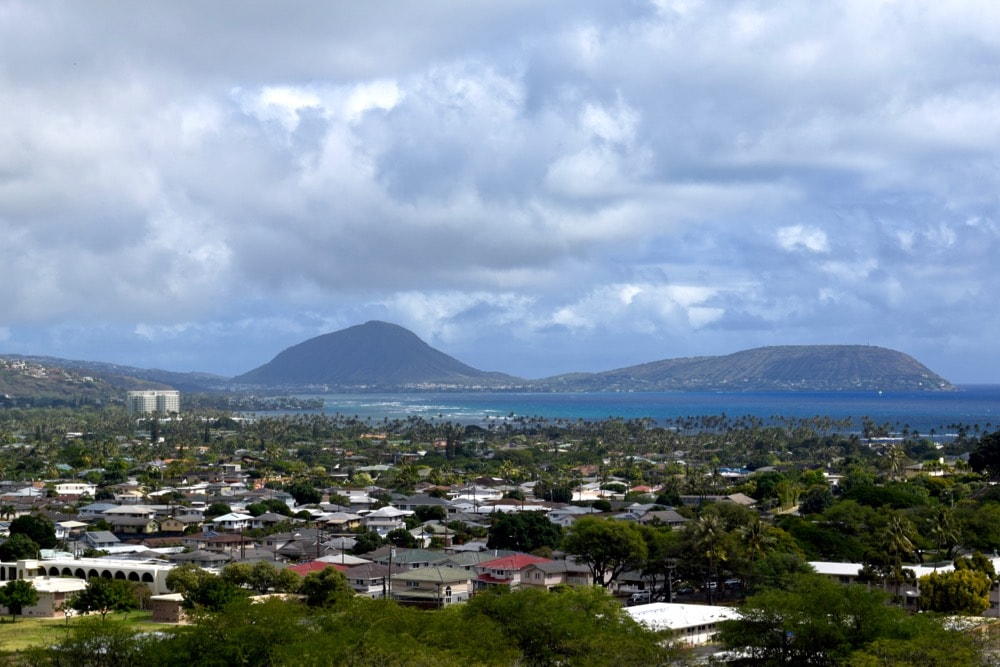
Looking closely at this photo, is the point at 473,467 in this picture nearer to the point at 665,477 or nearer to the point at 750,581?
the point at 665,477

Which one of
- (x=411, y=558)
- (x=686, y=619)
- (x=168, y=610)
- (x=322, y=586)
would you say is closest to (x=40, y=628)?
(x=168, y=610)

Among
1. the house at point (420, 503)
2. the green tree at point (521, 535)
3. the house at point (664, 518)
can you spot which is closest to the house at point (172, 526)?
the house at point (420, 503)

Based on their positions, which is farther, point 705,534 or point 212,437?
point 212,437

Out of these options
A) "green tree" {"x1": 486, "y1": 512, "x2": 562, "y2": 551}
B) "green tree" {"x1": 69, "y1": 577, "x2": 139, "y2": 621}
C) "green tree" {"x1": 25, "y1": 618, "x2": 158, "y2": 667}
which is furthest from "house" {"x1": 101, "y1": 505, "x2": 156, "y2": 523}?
"green tree" {"x1": 25, "y1": 618, "x2": 158, "y2": 667}

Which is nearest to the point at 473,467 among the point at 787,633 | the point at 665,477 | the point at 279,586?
the point at 665,477

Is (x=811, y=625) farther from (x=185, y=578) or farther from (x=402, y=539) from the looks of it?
(x=402, y=539)

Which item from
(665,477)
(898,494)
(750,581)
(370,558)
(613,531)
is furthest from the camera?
(665,477)

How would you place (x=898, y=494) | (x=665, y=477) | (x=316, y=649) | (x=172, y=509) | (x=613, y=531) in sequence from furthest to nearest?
(x=665, y=477) < (x=172, y=509) < (x=898, y=494) < (x=613, y=531) < (x=316, y=649)
